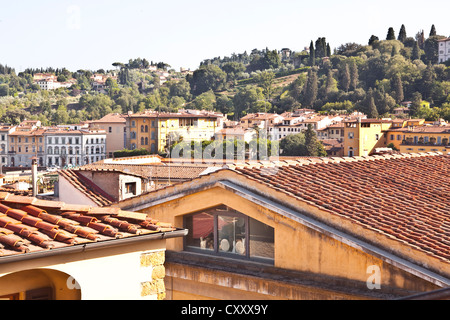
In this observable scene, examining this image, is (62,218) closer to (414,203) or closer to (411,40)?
(414,203)

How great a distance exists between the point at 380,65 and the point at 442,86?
20.8 m

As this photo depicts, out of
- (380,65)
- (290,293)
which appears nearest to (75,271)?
(290,293)

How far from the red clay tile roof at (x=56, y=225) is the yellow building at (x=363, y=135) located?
6825 cm

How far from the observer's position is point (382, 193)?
22.8 feet

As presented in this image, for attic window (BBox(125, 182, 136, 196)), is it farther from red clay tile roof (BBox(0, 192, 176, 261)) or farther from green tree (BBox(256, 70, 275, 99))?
green tree (BBox(256, 70, 275, 99))

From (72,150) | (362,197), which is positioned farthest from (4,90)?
(362,197)

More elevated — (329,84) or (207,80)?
(207,80)

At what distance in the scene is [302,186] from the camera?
21.4 ft

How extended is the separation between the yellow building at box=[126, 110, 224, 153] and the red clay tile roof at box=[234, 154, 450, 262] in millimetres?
72277

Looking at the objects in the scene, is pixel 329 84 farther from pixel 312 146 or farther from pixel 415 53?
pixel 312 146

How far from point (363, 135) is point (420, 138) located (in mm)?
6876

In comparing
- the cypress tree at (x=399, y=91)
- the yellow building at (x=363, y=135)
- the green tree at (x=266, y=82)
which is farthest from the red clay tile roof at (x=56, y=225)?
the green tree at (x=266, y=82)

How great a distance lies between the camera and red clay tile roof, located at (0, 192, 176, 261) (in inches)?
146

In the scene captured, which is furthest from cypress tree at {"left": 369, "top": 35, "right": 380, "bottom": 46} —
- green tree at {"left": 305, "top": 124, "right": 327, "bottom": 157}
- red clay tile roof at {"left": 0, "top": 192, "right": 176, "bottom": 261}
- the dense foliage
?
red clay tile roof at {"left": 0, "top": 192, "right": 176, "bottom": 261}
